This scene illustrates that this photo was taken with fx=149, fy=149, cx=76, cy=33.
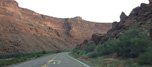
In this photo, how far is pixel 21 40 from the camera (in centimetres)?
5509

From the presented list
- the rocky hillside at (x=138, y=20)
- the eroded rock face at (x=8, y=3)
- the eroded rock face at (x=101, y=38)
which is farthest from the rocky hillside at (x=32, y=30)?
the rocky hillside at (x=138, y=20)

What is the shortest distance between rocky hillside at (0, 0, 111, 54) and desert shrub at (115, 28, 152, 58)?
38.9m

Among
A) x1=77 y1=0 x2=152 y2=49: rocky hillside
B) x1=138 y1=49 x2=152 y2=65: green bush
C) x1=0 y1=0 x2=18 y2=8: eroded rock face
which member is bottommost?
x1=138 y1=49 x2=152 y2=65: green bush

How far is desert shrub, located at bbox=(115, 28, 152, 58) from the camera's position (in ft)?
35.3

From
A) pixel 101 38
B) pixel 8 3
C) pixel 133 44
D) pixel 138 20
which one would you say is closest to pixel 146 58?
pixel 133 44

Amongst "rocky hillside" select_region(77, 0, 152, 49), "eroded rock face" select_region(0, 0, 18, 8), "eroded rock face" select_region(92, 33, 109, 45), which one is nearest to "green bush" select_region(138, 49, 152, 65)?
"rocky hillside" select_region(77, 0, 152, 49)

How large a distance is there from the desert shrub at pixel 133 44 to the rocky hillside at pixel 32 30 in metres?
38.9

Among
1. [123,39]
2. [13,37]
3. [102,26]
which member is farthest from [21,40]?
[102,26]

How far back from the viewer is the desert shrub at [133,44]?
35.3 ft

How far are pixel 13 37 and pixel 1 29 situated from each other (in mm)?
5438

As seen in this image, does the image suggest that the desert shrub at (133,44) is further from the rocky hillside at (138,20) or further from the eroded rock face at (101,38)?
the eroded rock face at (101,38)

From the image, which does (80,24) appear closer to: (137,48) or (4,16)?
(4,16)

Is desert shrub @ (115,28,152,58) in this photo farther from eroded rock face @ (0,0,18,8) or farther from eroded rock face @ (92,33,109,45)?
eroded rock face @ (0,0,18,8)

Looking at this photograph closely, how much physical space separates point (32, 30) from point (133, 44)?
64999 millimetres
